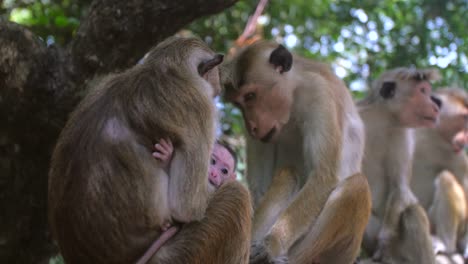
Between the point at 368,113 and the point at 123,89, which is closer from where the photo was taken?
the point at 123,89

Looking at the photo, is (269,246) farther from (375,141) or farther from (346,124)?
(375,141)

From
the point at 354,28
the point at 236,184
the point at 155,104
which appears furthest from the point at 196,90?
the point at 354,28

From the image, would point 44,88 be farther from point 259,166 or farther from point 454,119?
point 454,119

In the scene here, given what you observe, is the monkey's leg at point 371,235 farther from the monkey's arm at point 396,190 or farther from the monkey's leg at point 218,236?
the monkey's leg at point 218,236

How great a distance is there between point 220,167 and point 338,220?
879mm

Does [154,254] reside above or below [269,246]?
above

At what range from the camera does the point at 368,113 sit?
6.85m

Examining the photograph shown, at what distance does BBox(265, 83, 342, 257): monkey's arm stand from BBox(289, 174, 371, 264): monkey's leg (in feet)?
0.20

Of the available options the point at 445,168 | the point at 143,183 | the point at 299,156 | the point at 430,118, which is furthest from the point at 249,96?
the point at 445,168

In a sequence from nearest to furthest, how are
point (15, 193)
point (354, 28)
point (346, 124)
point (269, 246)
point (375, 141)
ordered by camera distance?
point (269, 246)
point (15, 193)
point (346, 124)
point (375, 141)
point (354, 28)

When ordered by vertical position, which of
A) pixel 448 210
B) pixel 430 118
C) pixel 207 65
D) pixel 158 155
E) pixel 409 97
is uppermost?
pixel 207 65

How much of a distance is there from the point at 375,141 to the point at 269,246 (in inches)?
114

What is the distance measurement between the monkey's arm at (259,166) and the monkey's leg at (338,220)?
77cm

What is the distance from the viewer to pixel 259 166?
5086 mm
